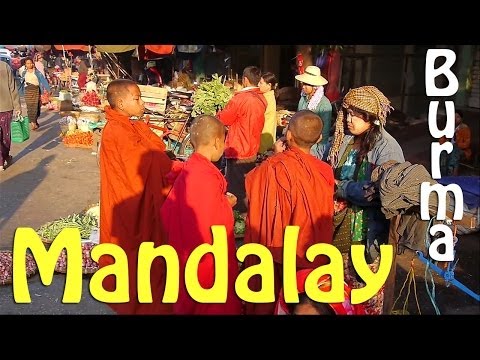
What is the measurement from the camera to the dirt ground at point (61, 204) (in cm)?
383

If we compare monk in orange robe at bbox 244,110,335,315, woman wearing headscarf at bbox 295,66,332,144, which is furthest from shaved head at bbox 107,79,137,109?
woman wearing headscarf at bbox 295,66,332,144

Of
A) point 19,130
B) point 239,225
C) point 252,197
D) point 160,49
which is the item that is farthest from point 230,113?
point 19,130

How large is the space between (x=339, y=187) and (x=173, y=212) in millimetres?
1054

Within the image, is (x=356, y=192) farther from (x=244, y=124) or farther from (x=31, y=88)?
(x=31, y=88)

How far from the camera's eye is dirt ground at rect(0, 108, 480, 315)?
3832 mm

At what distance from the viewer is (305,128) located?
293 cm

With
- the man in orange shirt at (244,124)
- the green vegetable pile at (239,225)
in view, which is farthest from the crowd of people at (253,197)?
the man in orange shirt at (244,124)

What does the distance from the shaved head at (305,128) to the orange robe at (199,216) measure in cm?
51

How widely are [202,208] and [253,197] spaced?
1.14ft

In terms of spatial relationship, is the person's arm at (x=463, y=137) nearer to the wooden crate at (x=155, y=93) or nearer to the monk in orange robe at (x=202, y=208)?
the wooden crate at (x=155, y=93)
